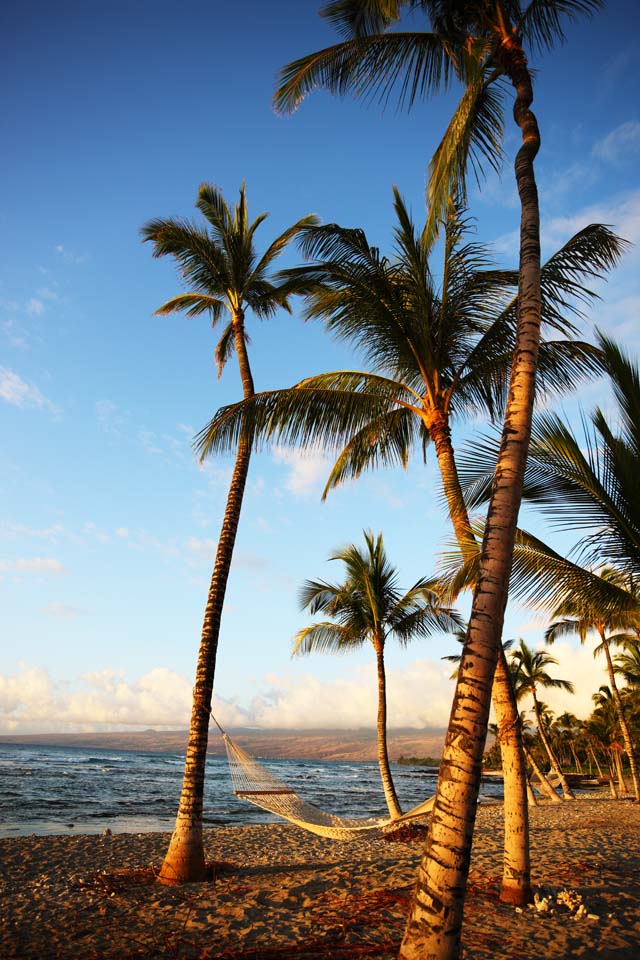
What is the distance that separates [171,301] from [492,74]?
561 cm

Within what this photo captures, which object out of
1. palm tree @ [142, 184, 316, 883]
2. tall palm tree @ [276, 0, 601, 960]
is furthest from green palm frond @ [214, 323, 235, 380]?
tall palm tree @ [276, 0, 601, 960]

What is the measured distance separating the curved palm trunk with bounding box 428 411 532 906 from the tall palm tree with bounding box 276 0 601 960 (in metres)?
2.02

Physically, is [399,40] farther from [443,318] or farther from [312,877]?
[312,877]

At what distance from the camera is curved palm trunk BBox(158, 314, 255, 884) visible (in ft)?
18.2

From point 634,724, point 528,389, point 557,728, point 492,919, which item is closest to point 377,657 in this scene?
point 492,919

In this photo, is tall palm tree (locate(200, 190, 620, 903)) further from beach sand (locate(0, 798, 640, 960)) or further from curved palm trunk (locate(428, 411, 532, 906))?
beach sand (locate(0, 798, 640, 960))

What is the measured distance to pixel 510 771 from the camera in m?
4.73

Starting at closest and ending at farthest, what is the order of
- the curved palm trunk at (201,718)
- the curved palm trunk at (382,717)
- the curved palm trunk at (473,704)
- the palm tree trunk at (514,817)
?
1. the curved palm trunk at (473,704)
2. the palm tree trunk at (514,817)
3. the curved palm trunk at (201,718)
4. the curved palm trunk at (382,717)

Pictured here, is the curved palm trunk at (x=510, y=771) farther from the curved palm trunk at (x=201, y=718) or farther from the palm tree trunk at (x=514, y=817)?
the curved palm trunk at (x=201, y=718)

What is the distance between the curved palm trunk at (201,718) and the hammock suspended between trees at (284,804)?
68 centimetres

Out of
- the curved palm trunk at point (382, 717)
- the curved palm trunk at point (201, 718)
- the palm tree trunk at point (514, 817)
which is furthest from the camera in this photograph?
the curved palm trunk at point (382, 717)

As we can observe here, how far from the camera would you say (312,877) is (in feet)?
18.6

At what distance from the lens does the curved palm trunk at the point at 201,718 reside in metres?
5.54

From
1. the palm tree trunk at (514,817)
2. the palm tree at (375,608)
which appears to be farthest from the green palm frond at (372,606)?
the palm tree trunk at (514,817)
